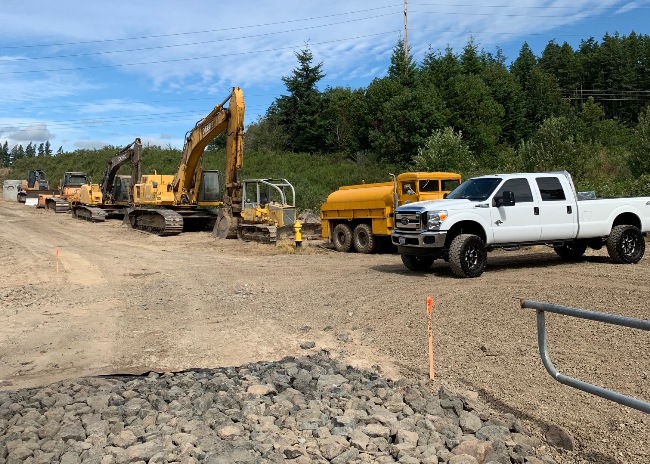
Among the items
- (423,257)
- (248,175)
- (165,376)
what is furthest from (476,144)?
(165,376)

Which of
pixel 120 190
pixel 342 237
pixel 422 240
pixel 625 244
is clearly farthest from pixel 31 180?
pixel 625 244

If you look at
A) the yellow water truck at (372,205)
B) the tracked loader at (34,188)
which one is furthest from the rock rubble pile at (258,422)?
the tracked loader at (34,188)

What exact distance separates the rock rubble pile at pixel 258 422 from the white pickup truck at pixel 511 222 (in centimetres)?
651

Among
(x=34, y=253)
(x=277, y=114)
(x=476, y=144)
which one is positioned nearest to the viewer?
(x=34, y=253)

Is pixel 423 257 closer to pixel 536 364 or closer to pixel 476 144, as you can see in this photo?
pixel 536 364

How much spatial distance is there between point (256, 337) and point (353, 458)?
13.5 feet

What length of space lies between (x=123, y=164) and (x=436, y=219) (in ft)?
78.0

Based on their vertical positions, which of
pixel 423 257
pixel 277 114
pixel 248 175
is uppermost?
pixel 277 114

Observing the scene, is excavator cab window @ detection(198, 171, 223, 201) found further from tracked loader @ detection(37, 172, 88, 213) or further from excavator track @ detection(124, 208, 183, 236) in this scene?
tracked loader @ detection(37, 172, 88, 213)

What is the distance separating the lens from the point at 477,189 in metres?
13.2

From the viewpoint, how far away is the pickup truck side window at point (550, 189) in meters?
13.2

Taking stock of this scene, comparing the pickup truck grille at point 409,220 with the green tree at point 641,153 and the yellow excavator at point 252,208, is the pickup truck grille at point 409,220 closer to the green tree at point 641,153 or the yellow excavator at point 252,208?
the yellow excavator at point 252,208

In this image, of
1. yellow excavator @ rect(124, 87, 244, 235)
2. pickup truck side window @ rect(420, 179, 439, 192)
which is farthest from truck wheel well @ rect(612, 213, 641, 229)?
yellow excavator @ rect(124, 87, 244, 235)

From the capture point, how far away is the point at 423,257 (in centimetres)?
1338
